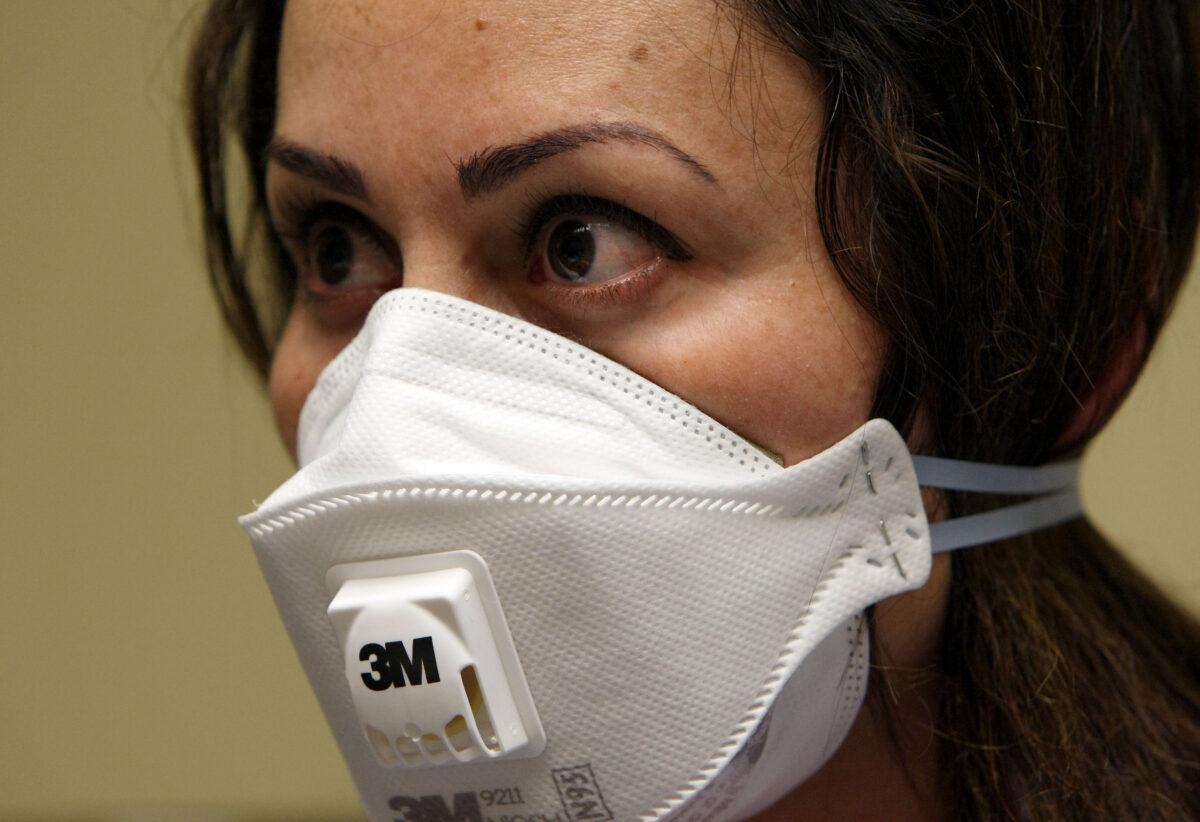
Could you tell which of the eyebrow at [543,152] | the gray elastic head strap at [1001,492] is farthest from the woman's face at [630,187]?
the gray elastic head strap at [1001,492]

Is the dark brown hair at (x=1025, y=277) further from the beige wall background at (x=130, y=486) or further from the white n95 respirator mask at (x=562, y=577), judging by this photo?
the beige wall background at (x=130, y=486)

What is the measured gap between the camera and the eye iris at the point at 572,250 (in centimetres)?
98

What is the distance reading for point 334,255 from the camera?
3.80 feet

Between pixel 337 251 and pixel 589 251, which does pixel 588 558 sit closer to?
pixel 589 251

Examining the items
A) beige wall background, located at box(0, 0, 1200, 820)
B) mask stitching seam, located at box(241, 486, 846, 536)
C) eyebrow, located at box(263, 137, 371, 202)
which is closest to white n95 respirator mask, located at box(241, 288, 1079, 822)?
mask stitching seam, located at box(241, 486, 846, 536)

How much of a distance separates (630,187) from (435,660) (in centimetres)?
34

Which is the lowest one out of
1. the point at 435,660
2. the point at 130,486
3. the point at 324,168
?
the point at 130,486

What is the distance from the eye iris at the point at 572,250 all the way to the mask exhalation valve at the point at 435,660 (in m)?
0.23

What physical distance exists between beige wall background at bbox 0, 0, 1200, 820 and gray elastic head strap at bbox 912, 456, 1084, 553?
1248 millimetres

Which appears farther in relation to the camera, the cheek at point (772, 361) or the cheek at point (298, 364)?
the cheek at point (298, 364)

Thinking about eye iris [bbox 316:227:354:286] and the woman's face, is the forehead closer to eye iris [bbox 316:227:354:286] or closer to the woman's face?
the woman's face

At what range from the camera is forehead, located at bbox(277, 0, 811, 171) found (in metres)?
0.92

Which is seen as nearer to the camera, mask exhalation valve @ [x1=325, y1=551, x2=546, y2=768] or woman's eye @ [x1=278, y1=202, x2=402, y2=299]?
mask exhalation valve @ [x1=325, y1=551, x2=546, y2=768]

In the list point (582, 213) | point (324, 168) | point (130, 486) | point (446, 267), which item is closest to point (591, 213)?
point (582, 213)
